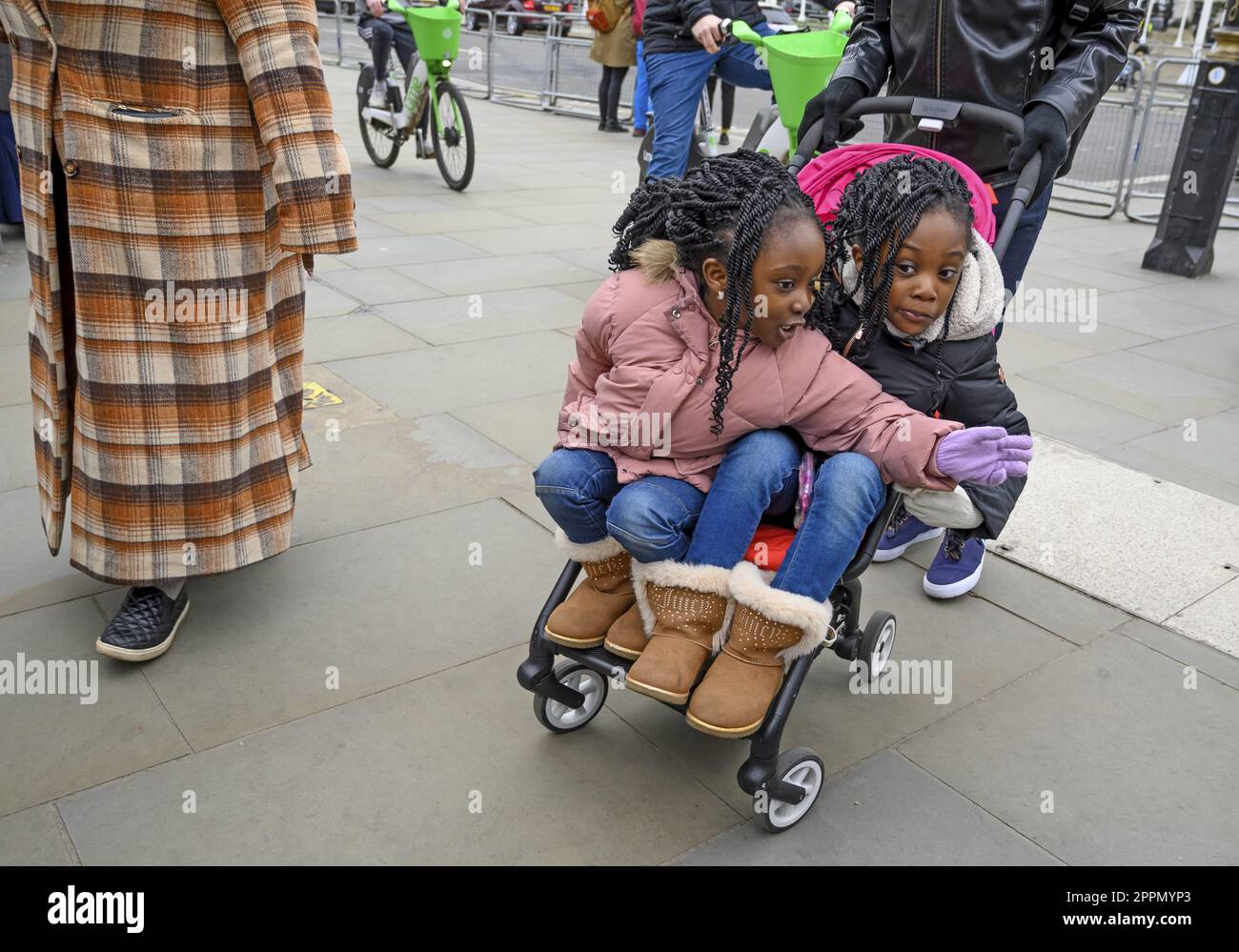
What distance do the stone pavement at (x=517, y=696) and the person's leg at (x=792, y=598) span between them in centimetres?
35

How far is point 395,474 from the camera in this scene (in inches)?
158

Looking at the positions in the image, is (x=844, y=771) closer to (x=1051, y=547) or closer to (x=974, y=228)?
(x=974, y=228)

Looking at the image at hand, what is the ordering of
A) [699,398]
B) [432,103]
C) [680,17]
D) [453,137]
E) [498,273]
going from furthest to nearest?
[453,137], [432,103], [498,273], [680,17], [699,398]

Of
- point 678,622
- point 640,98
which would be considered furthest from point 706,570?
point 640,98

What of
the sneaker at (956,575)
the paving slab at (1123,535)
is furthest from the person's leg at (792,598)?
the paving slab at (1123,535)

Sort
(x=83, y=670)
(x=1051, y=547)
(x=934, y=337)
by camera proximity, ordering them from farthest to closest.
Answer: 1. (x=1051, y=547)
2. (x=83, y=670)
3. (x=934, y=337)

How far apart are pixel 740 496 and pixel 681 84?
14.1 ft

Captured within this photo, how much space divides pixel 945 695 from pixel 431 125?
7015 mm

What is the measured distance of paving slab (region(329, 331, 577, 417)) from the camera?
4707 mm

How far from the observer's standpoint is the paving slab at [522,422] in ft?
14.1

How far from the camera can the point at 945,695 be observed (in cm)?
297

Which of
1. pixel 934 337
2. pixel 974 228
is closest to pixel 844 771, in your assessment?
pixel 934 337

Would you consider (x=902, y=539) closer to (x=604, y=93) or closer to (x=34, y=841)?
(x=34, y=841)
